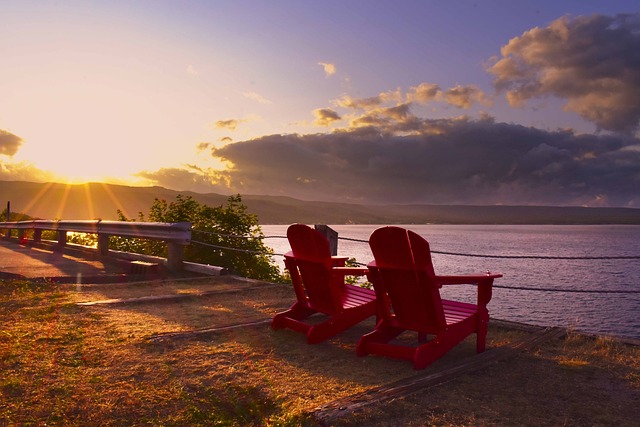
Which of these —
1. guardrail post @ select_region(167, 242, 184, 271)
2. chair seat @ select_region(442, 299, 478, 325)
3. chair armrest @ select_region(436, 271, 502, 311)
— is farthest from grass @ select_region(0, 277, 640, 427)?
guardrail post @ select_region(167, 242, 184, 271)

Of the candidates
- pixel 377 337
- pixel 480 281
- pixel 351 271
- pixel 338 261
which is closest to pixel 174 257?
pixel 338 261

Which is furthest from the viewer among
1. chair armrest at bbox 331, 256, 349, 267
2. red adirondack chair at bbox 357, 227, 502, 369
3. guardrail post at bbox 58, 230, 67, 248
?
guardrail post at bbox 58, 230, 67, 248

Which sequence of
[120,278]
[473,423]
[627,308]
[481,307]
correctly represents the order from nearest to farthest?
[473,423], [481,307], [120,278], [627,308]

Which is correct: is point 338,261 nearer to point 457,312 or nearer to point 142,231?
point 457,312

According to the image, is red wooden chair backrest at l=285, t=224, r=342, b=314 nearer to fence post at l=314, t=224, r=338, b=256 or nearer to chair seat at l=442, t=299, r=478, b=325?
chair seat at l=442, t=299, r=478, b=325

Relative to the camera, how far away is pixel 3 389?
3975 millimetres

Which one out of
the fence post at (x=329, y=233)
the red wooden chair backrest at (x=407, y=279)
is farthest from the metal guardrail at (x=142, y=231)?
the red wooden chair backrest at (x=407, y=279)

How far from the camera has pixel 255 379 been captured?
4.30 meters

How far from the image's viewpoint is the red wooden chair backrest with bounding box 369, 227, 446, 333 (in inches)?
187

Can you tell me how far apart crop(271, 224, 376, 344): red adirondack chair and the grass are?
18cm

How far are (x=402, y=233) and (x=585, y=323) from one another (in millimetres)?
32716

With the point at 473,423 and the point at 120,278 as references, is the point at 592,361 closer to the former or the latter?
the point at 473,423

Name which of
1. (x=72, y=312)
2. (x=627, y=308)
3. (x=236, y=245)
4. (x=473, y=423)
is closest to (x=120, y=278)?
(x=72, y=312)

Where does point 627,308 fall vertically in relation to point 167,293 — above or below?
below
